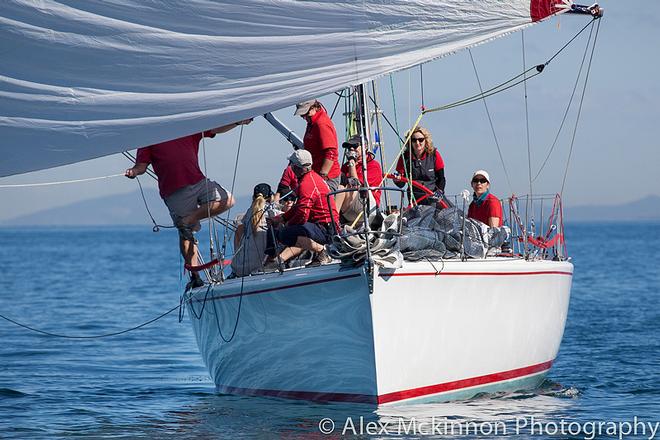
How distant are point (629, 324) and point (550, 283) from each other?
349 inches

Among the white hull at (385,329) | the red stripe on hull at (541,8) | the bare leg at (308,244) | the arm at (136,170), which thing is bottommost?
the white hull at (385,329)

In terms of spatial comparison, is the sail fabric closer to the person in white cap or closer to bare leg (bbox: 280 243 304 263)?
bare leg (bbox: 280 243 304 263)

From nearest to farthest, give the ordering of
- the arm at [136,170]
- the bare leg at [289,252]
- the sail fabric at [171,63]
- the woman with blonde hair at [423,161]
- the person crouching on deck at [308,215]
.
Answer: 1. the sail fabric at [171,63]
2. the person crouching on deck at [308,215]
3. the bare leg at [289,252]
4. the arm at [136,170]
5. the woman with blonde hair at [423,161]

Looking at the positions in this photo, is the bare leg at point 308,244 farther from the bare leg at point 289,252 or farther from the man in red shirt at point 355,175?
the man in red shirt at point 355,175

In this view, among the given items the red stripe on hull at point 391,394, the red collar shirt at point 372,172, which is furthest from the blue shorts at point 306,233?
the red stripe on hull at point 391,394

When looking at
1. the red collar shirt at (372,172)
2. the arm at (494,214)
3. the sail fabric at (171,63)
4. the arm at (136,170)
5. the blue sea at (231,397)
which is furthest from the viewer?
the arm at (494,214)

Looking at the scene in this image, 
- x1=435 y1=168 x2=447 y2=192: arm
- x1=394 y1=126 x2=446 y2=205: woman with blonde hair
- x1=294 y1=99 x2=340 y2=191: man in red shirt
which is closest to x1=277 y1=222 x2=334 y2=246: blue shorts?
x1=294 y1=99 x2=340 y2=191: man in red shirt

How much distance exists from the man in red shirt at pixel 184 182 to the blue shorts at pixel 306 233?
93 cm

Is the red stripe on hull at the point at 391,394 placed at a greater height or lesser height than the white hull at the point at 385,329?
lesser

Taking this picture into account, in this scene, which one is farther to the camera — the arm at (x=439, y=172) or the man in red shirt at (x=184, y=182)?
the arm at (x=439, y=172)

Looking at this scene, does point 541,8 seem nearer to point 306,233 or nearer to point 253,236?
point 306,233

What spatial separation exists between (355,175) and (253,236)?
45.8 inches

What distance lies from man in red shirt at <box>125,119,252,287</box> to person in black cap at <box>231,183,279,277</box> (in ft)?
1.02

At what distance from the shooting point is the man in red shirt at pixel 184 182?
1023 cm
